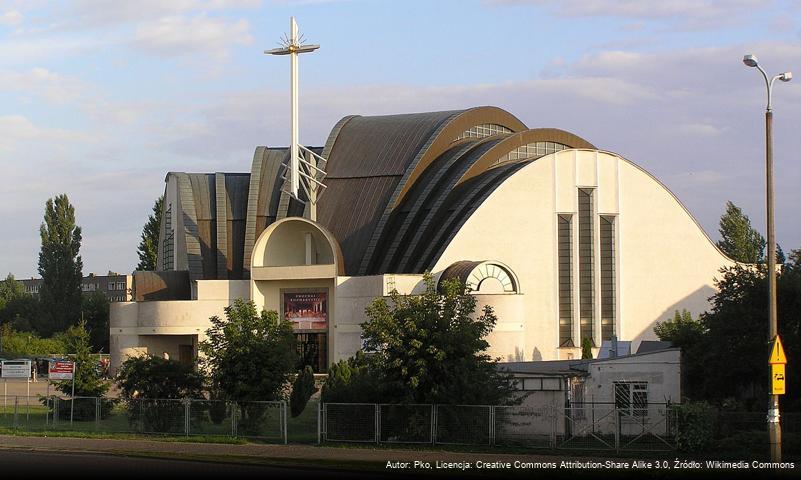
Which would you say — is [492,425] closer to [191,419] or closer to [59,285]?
[191,419]

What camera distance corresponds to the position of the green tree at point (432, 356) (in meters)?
32.7

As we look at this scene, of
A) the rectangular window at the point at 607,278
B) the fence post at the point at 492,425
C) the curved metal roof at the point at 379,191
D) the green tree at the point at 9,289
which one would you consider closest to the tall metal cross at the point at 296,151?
the curved metal roof at the point at 379,191

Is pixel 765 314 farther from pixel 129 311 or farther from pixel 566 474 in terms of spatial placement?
pixel 129 311

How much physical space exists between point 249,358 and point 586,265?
2919 centimetres

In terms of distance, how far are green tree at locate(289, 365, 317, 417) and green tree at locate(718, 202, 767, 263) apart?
61837 millimetres

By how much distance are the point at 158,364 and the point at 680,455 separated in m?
20.6

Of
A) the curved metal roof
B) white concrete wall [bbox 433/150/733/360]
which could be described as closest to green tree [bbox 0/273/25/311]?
the curved metal roof

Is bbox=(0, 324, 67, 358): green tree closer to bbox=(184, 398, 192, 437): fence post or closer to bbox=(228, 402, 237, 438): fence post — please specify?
bbox=(184, 398, 192, 437): fence post

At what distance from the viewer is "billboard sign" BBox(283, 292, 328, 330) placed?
61.7 m

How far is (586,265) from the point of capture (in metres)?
62.0

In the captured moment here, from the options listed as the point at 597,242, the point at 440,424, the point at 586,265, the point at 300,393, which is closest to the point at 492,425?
the point at 440,424

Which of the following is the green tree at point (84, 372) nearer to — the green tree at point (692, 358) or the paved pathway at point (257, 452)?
the paved pathway at point (257, 452)

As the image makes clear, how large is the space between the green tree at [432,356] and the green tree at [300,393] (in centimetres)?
1152

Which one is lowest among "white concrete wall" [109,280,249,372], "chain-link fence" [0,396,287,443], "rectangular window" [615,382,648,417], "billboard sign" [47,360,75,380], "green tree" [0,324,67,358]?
"chain-link fence" [0,396,287,443]
